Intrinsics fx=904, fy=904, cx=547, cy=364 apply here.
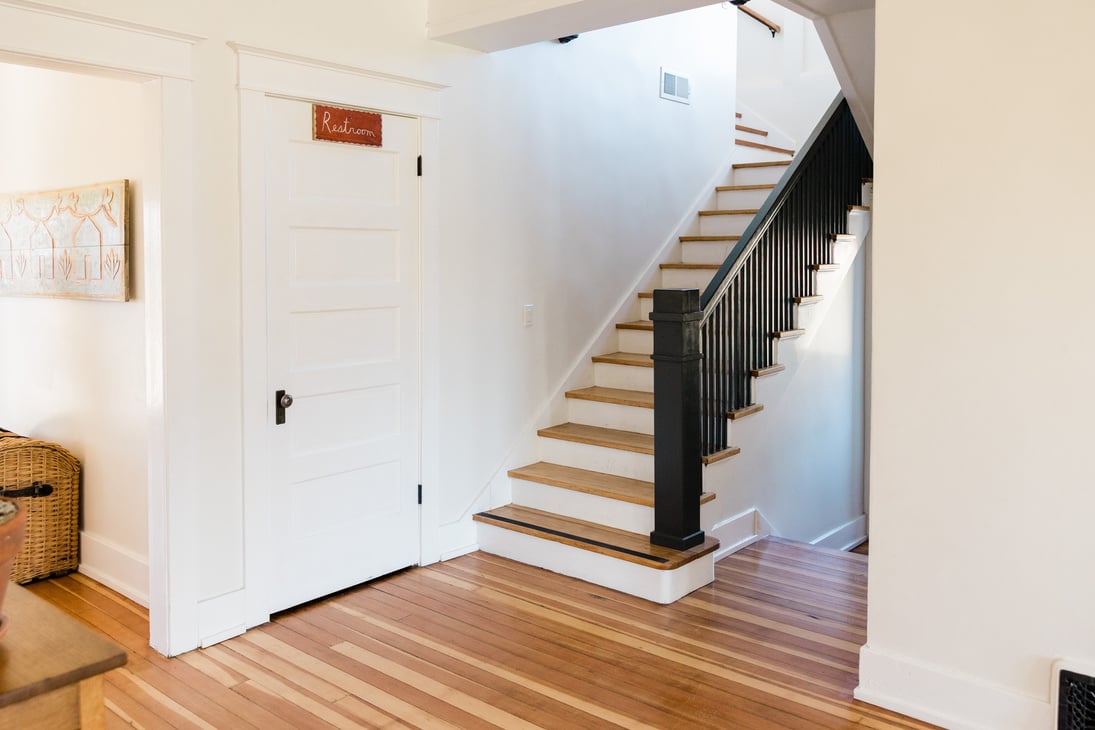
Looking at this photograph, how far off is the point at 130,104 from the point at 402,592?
2327mm

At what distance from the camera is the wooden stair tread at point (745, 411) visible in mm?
4426

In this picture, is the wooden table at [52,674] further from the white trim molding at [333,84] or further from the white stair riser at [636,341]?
the white stair riser at [636,341]

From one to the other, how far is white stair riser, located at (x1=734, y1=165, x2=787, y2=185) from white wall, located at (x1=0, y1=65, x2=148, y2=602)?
13.3ft

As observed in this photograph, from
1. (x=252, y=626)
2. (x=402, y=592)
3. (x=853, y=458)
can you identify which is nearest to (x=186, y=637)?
(x=252, y=626)

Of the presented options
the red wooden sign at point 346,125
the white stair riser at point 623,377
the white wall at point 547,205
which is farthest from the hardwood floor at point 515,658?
the red wooden sign at point 346,125

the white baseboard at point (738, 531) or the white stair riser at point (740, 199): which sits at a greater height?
the white stair riser at point (740, 199)

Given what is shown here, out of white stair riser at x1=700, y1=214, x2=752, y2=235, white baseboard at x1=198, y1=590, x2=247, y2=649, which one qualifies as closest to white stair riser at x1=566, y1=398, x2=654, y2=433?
white stair riser at x1=700, y1=214, x2=752, y2=235

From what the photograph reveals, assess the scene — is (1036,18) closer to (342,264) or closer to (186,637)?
(342,264)

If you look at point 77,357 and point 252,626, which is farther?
point 77,357

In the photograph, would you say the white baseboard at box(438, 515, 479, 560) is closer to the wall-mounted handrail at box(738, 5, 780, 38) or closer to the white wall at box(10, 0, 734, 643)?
the white wall at box(10, 0, 734, 643)

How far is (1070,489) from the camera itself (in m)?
2.58

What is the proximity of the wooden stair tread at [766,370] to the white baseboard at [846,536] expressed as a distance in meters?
1.36

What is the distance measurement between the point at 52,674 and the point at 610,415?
3.67 metres

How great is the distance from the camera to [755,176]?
6324mm
